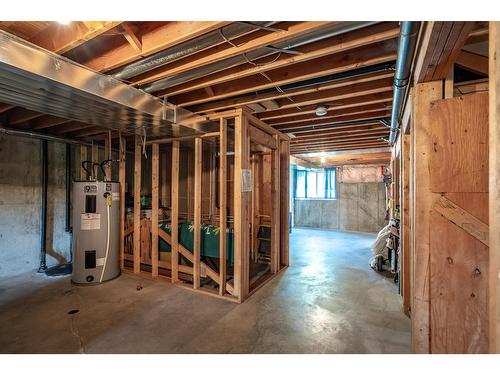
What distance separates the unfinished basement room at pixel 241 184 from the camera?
1.45 metres

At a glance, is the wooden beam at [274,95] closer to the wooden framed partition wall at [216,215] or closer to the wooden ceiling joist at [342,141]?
the wooden framed partition wall at [216,215]

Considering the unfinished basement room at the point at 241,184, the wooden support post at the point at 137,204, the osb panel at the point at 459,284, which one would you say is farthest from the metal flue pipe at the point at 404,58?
the wooden support post at the point at 137,204

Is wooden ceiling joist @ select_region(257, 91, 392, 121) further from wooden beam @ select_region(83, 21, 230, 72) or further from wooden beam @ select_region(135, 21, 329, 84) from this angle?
wooden beam @ select_region(83, 21, 230, 72)

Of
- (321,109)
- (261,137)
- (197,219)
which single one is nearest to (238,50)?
(321,109)

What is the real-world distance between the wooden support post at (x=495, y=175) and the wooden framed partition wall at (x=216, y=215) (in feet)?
7.27

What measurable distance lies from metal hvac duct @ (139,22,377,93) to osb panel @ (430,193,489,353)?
122cm

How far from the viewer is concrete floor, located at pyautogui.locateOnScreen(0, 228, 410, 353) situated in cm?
196

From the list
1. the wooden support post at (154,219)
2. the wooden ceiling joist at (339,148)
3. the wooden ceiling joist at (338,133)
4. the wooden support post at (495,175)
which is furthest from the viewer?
the wooden ceiling joist at (339,148)

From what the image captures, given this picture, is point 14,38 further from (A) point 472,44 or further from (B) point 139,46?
(A) point 472,44

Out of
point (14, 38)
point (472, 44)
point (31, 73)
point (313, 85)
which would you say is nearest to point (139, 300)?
point (31, 73)

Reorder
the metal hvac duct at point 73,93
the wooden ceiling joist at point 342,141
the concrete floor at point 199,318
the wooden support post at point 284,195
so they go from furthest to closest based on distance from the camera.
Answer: the wooden ceiling joist at point 342,141 < the wooden support post at point 284,195 < the concrete floor at point 199,318 < the metal hvac duct at point 73,93

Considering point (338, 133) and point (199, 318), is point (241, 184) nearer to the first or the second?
point (199, 318)
